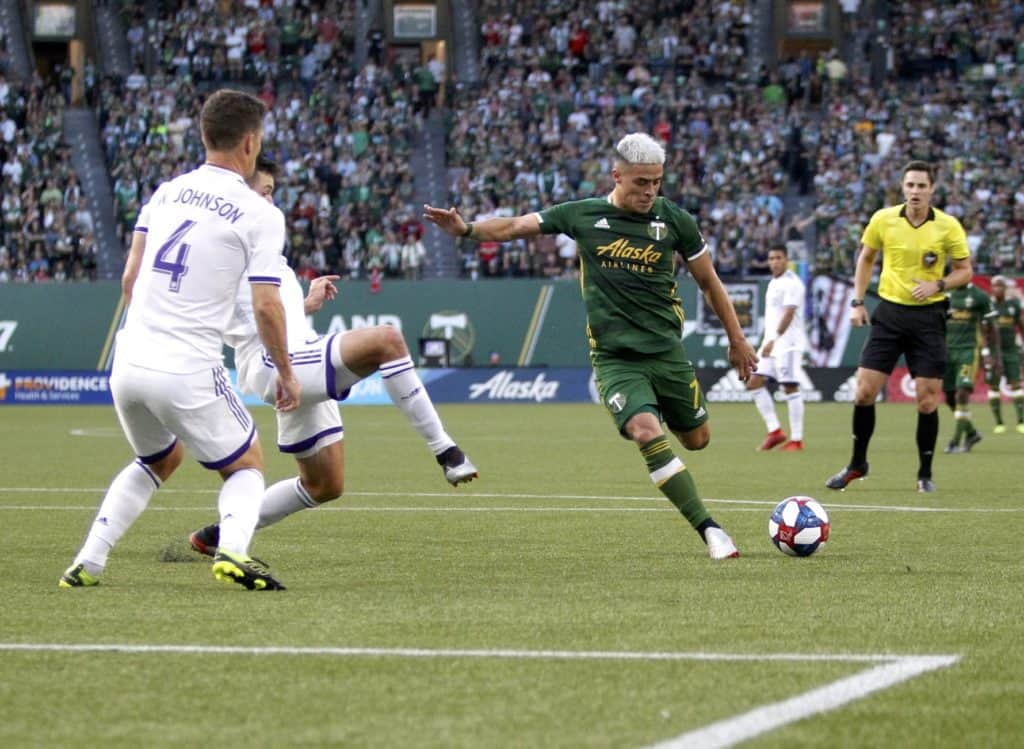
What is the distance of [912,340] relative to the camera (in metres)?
13.4

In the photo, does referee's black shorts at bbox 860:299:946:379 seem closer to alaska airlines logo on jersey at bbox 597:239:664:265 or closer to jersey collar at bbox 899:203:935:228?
jersey collar at bbox 899:203:935:228

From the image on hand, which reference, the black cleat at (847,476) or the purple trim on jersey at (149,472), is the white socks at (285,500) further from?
the black cleat at (847,476)

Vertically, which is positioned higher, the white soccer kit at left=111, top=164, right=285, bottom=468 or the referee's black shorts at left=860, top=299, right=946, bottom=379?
the white soccer kit at left=111, top=164, right=285, bottom=468

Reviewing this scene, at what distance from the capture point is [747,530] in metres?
10.7

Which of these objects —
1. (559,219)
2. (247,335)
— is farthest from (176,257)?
(559,219)

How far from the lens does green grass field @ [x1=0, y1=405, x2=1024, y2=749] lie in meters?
4.56

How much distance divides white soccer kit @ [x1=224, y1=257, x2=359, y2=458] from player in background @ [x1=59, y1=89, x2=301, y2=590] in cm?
81

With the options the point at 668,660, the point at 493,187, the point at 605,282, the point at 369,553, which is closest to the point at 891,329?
the point at 605,282

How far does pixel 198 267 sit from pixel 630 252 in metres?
2.82

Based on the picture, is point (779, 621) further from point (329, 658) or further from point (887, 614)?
point (329, 658)

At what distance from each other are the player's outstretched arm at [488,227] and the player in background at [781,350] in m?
11.6

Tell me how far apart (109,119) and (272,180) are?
3488cm

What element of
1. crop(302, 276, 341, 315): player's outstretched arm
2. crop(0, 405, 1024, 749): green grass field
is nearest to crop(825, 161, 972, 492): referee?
crop(0, 405, 1024, 749): green grass field

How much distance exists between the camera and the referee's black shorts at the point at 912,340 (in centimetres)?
1336
